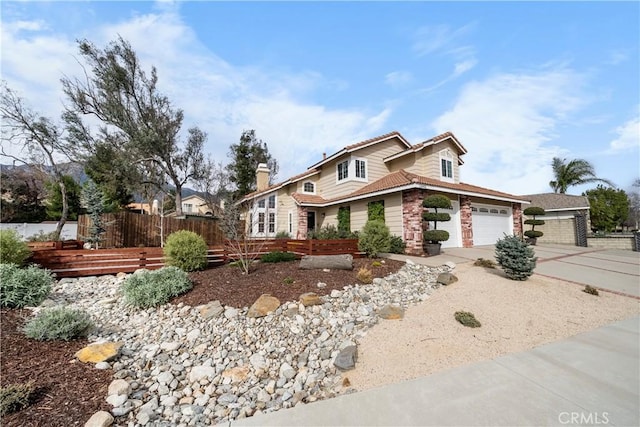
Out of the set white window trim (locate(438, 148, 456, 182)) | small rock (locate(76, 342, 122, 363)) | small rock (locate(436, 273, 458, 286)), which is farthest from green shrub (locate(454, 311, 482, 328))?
white window trim (locate(438, 148, 456, 182))

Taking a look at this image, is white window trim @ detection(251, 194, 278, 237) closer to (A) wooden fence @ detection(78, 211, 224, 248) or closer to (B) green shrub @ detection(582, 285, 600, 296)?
(A) wooden fence @ detection(78, 211, 224, 248)

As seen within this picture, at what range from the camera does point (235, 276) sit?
285 inches

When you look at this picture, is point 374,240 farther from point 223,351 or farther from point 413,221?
point 223,351

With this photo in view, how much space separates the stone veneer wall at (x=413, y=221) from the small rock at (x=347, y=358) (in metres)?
8.03

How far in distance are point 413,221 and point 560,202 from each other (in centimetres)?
1581

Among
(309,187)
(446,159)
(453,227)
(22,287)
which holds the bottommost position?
(22,287)

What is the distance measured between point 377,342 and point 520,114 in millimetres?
9833

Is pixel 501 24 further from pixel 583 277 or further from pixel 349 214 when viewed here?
pixel 349 214

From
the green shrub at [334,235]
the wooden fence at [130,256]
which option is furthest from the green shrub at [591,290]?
the green shrub at [334,235]

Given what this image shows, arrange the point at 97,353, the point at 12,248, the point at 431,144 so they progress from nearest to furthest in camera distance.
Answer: the point at 97,353
the point at 12,248
the point at 431,144

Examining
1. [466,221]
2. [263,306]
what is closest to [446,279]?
[263,306]

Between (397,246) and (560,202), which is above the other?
(560,202)

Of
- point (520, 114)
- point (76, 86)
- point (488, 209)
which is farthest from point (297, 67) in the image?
point (76, 86)

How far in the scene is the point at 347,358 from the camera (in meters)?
3.85
